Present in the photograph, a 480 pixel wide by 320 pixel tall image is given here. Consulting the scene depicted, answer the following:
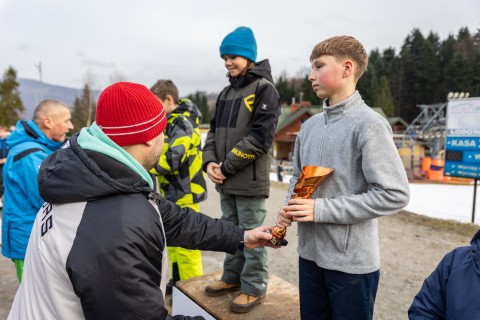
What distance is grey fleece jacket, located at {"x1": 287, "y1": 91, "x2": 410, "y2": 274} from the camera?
5.87ft

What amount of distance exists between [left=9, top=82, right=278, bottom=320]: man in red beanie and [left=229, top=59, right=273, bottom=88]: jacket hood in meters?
1.38

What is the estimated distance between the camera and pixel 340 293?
190 centimetres

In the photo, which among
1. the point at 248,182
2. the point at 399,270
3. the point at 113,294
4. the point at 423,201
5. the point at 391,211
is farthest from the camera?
the point at 423,201

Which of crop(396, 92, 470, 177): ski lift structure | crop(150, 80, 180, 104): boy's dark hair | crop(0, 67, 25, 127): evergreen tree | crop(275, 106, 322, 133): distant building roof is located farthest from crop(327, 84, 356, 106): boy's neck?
crop(0, 67, 25, 127): evergreen tree

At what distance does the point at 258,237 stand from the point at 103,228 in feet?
3.64

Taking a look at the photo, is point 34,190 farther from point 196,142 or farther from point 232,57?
point 232,57

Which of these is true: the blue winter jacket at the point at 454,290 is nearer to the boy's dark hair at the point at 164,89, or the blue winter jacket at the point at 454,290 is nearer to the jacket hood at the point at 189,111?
the jacket hood at the point at 189,111

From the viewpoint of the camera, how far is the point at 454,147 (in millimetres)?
8586

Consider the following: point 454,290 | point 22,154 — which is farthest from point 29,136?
point 454,290

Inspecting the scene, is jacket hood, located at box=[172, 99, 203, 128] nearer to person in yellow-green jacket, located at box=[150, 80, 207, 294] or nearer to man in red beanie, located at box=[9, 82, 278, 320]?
person in yellow-green jacket, located at box=[150, 80, 207, 294]

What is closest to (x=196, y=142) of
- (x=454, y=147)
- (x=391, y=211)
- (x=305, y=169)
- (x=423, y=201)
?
(x=305, y=169)

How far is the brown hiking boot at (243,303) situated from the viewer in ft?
8.94

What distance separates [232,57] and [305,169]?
4.48 feet

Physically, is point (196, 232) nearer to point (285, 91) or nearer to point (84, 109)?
point (84, 109)
